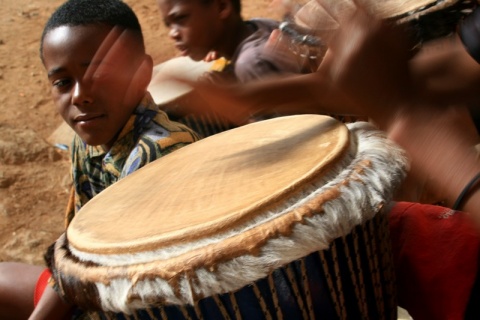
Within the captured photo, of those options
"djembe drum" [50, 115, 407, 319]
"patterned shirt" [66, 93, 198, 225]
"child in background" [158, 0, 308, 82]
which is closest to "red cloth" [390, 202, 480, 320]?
"djembe drum" [50, 115, 407, 319]

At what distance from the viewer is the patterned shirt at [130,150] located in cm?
166

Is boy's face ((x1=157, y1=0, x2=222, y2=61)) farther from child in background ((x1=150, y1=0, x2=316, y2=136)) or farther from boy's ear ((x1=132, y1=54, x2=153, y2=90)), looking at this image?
boy's ear ((x1=132, y1=54, x2=153, y2=90))

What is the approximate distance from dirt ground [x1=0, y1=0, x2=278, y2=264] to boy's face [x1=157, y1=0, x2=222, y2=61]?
101 mm

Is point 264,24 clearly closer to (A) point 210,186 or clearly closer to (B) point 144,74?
(B) point 144,74

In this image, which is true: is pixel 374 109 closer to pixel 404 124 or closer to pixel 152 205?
pixel 404 124

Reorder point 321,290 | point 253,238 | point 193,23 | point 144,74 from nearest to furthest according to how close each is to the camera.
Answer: point 253,238 → point 321,290 → point 144,74 → point 193,23

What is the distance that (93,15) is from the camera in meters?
1.79

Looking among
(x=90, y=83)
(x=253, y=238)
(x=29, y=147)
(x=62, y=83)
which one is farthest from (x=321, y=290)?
(x=29, y=147)

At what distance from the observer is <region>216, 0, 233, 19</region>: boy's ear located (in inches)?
104

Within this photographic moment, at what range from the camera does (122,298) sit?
985mm

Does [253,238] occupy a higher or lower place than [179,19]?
higher

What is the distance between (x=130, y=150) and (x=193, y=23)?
40.6 inches

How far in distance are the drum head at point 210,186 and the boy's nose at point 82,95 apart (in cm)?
38

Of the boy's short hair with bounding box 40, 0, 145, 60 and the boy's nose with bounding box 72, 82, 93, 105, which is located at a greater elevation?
the boy's short hair with bounding box 40, 0, 145, 60
